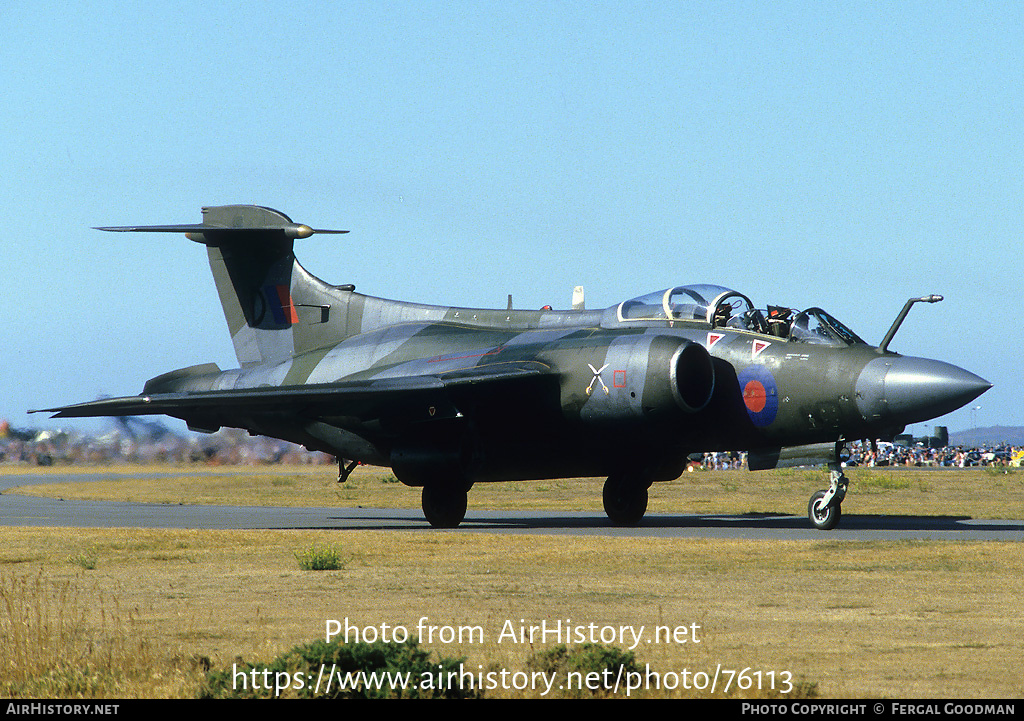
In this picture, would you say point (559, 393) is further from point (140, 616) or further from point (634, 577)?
point (140, 616)

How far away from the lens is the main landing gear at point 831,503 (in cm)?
1797

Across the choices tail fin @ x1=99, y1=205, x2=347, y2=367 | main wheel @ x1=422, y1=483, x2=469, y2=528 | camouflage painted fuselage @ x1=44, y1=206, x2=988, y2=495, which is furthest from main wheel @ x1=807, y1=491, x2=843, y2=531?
tail fin @ x1=99, y1=205, x2=347, y2=367

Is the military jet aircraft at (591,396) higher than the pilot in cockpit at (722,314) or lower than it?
lower

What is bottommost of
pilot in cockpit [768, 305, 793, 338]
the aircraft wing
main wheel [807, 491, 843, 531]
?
main wheel [807, 491, 843, 531]

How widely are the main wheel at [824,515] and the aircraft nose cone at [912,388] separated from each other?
5.47 feet

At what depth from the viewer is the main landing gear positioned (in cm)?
1797

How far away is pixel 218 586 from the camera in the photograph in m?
12.0

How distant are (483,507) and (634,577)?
17115mm

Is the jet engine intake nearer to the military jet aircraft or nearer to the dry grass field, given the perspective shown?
the military jet aircraft

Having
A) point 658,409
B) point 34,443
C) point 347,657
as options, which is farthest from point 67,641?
point 34,443

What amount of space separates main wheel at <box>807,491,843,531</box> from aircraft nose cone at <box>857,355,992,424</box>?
5.47 feet

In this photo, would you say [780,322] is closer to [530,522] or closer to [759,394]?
[759,394]

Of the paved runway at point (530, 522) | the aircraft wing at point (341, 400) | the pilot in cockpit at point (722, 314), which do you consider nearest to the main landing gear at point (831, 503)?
the paved runway at point (530, 522)

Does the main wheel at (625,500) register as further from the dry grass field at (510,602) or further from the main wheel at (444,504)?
the dry grass field at (510,602)
